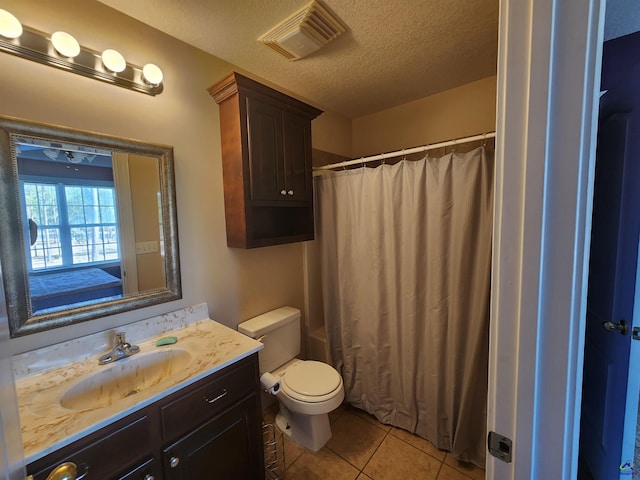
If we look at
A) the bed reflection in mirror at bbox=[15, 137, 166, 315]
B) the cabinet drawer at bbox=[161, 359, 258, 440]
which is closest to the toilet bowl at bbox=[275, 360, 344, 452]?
the cabinet drawer at bbox=[161, 359, 258, 440]

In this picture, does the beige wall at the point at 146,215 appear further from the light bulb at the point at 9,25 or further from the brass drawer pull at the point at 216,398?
the brass drawer pull at the point at 216,398

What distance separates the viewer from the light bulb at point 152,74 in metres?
1.32

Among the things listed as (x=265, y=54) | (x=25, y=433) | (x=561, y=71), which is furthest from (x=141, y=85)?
(x=561, y=71)

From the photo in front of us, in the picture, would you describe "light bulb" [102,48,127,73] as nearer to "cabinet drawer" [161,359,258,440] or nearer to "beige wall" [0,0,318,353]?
"beige wall" [0,0,318,353]

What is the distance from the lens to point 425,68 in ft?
5.95

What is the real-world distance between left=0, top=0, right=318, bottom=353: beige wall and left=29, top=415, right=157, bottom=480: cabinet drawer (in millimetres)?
533

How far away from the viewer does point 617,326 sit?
88 centimetres

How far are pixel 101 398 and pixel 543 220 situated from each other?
5.42 feet

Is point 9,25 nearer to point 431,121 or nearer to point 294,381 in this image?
point 294,381

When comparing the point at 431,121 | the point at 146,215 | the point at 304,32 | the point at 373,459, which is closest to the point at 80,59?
the point at 146,215

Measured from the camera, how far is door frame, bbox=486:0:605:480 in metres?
0.46

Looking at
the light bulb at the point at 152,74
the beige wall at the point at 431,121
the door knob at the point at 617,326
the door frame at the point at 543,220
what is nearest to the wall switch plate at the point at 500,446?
the door frame at the point at 543,220

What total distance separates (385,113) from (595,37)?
85.6 inches

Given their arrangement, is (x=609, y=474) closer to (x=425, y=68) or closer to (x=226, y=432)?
(x=226, y=432)
